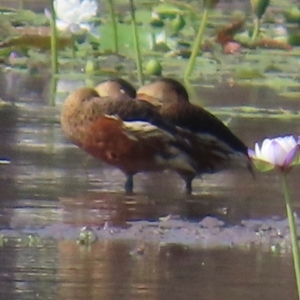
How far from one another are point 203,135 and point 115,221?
849mm

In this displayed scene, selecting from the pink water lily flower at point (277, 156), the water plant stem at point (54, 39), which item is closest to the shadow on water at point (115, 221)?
the water plant stem at point (54, 39)

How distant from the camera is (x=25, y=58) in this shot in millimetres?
10336

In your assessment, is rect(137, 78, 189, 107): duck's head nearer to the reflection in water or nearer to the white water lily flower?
the reflection in water

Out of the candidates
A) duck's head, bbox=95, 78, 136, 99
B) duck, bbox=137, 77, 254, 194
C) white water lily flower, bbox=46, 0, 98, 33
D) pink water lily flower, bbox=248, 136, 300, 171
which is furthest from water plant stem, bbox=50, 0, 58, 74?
pink water lily flower, bbox=248, 136, 300, 171

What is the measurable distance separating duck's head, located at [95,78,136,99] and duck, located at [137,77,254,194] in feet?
0.17

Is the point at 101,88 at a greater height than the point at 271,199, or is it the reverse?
the point at 101,88

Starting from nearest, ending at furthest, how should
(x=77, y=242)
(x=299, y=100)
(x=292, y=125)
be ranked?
(x=77, y=242) < (x=292, y=125) < (x=299, y=100)

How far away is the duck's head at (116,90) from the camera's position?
5887mm

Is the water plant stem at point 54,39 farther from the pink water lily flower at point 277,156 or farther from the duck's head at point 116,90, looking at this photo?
the pink water lily flower at point 277,156

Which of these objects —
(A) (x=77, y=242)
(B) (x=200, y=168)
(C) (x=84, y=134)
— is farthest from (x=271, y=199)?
(A) (x=77, y=242)

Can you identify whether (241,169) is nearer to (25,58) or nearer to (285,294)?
(285,294)

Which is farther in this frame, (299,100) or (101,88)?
(299,100)

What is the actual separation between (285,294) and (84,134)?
1840 millimetres

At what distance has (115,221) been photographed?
504 cm
